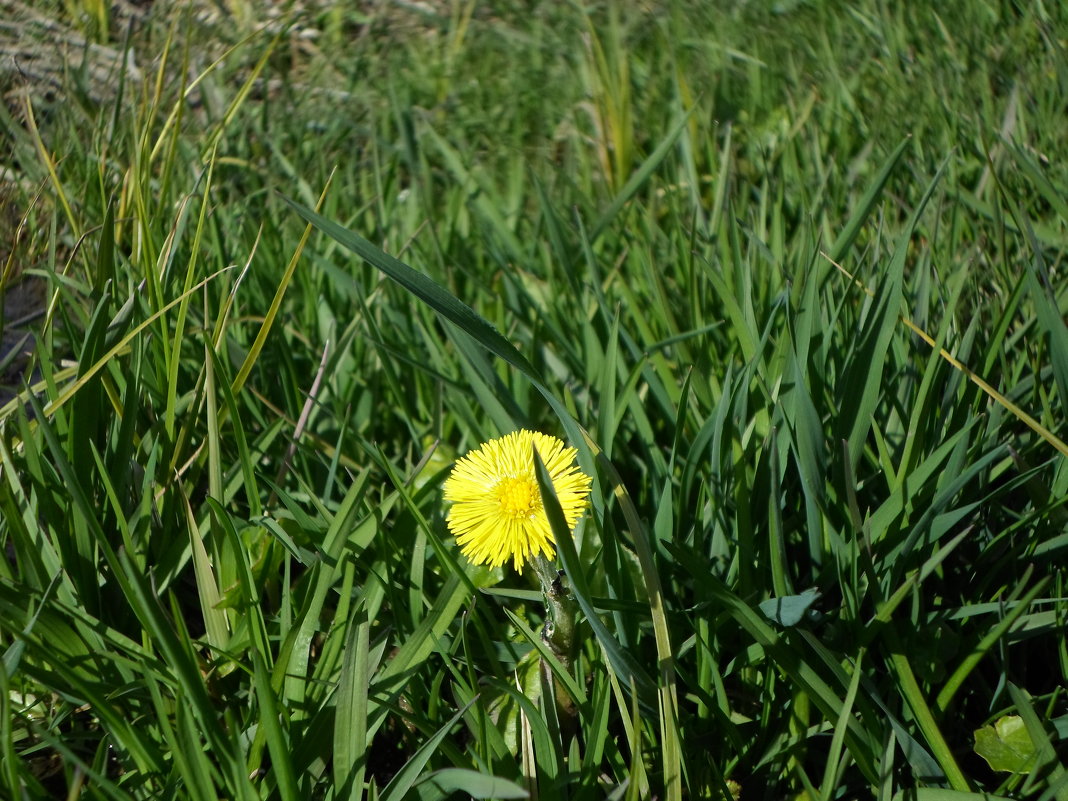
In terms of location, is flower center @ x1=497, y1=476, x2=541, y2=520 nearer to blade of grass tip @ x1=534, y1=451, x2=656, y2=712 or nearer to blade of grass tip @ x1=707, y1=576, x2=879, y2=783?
blade of grass tip @ x1=534, y1=451, x2=656, y2=712

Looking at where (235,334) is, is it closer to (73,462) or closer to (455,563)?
(73,462)

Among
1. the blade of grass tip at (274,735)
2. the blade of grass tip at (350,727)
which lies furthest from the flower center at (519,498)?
the blade of grass tip at (274,735)

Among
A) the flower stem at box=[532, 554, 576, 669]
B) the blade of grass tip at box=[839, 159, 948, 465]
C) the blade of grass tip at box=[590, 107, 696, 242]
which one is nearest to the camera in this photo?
the flower stem at box=[532, 554, 576, 669]

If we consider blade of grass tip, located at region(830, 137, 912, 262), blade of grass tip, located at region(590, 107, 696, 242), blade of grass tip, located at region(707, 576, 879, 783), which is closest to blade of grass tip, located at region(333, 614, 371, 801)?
blade of grass tip, located at region(707, 576, 879, 783)

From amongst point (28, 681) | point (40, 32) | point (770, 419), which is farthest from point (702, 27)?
point (28, 681)

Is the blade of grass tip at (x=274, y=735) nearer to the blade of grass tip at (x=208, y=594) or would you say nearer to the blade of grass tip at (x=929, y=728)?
the blade of grass tip at (x=208, y=594)

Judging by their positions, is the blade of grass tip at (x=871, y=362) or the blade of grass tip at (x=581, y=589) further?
the blade of grass tip at (x=871, y=362)

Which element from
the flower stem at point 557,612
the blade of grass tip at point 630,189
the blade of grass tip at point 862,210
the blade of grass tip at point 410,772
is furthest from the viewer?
the blade of grass tip at point 630,189

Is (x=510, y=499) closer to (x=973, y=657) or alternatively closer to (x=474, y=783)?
(x=474, y=783)
